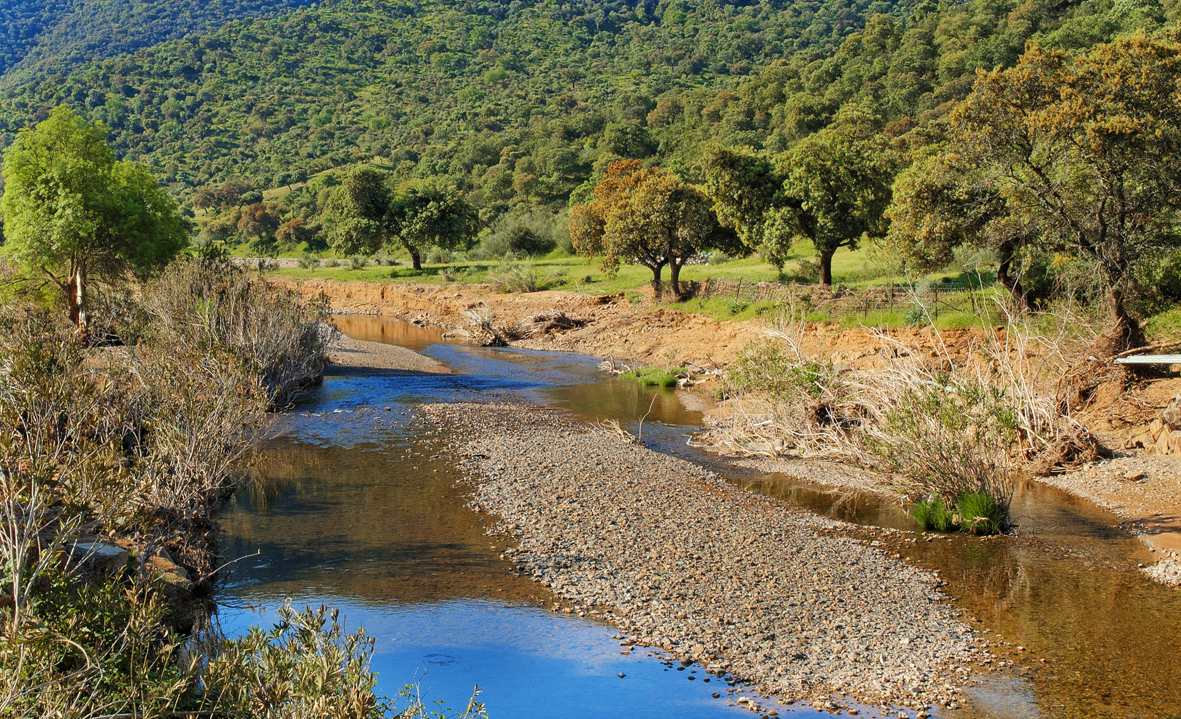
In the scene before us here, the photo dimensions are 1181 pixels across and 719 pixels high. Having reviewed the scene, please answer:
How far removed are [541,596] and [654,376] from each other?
1946 centimetres

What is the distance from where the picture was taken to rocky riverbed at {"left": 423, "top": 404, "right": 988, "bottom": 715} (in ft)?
32.9

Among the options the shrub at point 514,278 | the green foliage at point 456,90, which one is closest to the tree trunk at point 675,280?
the shrub at point 514,278

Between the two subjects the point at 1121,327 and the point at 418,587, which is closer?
the point at 418,587

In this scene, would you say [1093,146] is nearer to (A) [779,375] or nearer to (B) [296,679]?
(A) [779,375]

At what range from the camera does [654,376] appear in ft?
102

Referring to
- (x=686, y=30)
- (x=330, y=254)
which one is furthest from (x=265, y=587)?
(x=686, y=30)

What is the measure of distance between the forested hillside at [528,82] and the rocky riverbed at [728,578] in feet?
134

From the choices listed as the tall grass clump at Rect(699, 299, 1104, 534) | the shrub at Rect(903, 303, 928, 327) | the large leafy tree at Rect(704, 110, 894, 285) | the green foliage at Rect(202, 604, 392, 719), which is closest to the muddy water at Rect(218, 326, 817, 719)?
the green foliage at Rect(202, 604, 392, 719)

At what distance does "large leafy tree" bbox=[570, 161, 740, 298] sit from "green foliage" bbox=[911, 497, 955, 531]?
81.7 feet

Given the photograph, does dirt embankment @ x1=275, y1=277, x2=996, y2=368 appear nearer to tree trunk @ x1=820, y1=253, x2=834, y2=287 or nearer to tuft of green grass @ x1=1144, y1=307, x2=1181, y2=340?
tree trunk @ x1=820, y1=253, x2=834, y2=287

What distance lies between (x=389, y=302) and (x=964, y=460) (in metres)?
48.7

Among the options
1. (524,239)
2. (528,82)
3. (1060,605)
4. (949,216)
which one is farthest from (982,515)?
(528,82)

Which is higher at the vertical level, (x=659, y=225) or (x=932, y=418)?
(x=659, y=225)

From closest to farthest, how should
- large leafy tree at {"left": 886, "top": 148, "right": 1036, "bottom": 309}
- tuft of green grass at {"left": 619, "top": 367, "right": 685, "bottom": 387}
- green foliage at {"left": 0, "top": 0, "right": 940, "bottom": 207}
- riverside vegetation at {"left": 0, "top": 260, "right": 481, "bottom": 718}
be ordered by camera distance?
1. riverside vegetation at {"left": 0, "top": 260, "right": 481, "bottom": 718}
2. large leafy tree at {"left": 886, "top": 148, "right": 1036, "bottom": 309}
3. tuft of green grass at {"left": 619, "top": 367, "right": 685, "bottom": 387}
4. green foliage at {"left": 0, "top": 0, "right": 940, "bottom": 207}
